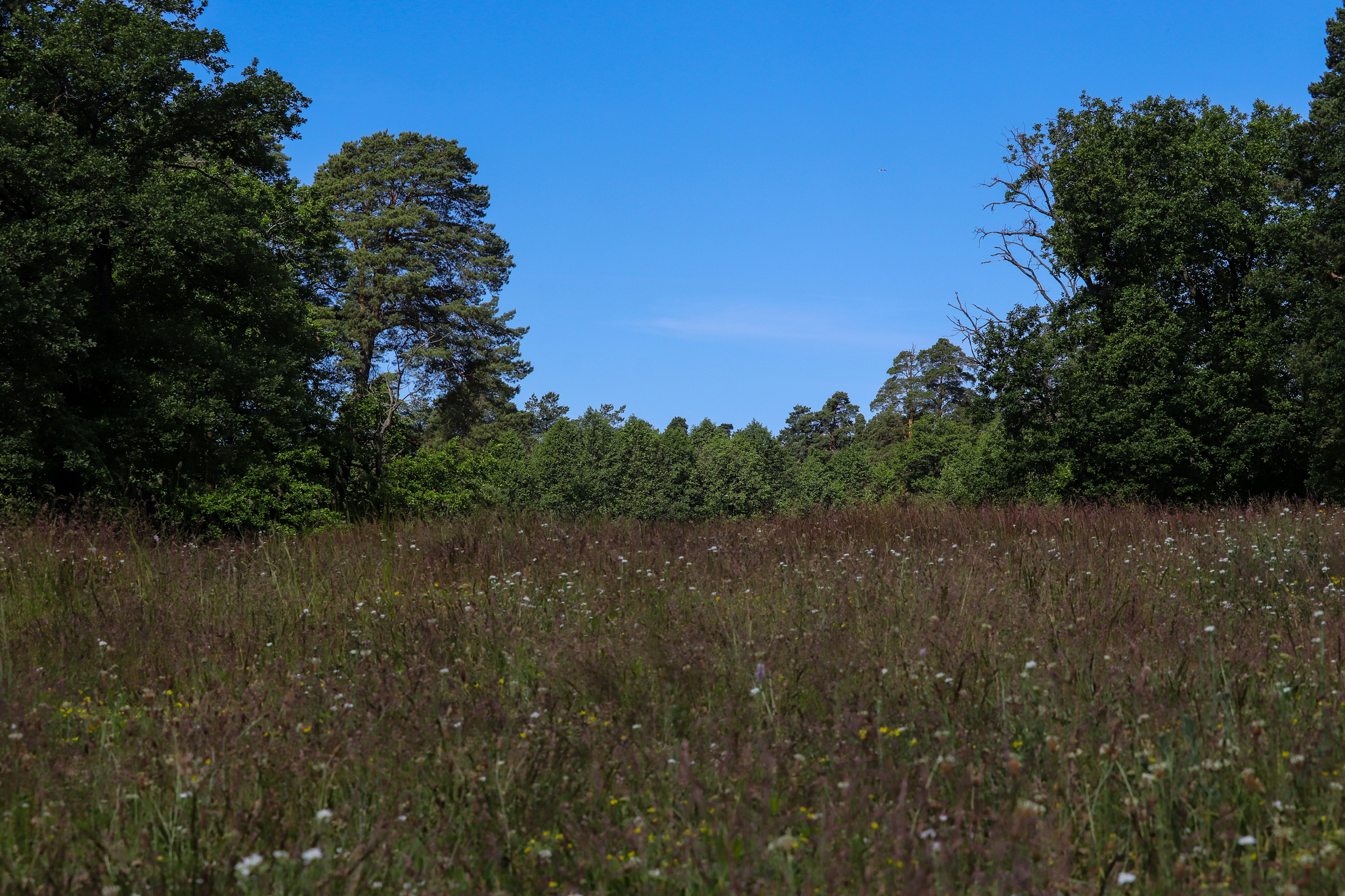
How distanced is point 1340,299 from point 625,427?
50.2 m

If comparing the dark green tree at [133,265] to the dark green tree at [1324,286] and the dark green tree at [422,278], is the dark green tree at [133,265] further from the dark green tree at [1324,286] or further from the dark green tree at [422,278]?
the dark green tree at [1324,286]

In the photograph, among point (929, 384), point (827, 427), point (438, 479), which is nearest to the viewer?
point (438, 479)

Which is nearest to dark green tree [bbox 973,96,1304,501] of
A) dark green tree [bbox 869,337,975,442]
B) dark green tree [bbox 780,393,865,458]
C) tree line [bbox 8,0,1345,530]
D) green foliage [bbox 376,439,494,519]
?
tree line [bbox 8,0,1345,530]

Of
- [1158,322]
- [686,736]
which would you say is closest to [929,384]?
[1158,322]

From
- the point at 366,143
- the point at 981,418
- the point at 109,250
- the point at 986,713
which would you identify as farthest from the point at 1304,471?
the point at 366,143

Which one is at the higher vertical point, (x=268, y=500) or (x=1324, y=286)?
(x=1324, y=286)

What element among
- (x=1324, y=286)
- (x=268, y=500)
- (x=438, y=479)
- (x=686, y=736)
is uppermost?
(x=1324, y=286)

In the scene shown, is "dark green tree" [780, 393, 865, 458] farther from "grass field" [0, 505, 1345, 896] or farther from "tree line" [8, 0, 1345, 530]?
"grass field" [0, 505, 1345, 896]

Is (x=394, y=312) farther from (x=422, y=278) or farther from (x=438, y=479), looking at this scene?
(x=438, y=479)

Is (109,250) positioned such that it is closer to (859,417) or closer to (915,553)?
(915,553)

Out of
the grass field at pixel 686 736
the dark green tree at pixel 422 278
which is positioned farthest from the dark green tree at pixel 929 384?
the grass field at pixel 686 736

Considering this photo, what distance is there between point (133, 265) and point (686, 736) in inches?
756

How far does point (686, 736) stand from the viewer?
13.2 feet

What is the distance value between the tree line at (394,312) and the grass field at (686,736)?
9621mm
